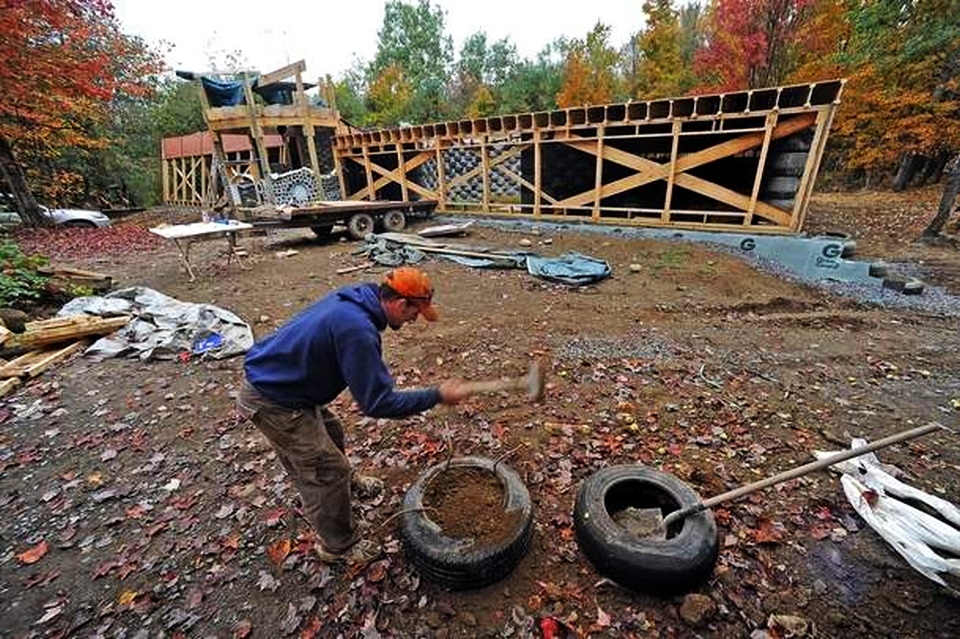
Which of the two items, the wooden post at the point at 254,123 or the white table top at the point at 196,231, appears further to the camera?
the wooden post at the point at 254,123

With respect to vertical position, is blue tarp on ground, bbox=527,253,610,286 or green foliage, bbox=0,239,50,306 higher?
green foliage, bbox=0,239,50,306

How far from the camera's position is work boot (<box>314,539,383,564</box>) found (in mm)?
2586

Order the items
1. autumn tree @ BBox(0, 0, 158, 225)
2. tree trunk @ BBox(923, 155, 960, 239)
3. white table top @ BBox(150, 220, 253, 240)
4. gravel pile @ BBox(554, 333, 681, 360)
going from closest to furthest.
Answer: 1. gravel pile @ BBox(554, 333, 681, 360)
2. white table top @ BBox(150, 220, 253, 240)
3. tree trunk @ BBox(923, 155, 960, 239)
4. autumn tree @ BBox(0, 0, 158, 225)

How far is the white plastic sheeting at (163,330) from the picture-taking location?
5.26 metres

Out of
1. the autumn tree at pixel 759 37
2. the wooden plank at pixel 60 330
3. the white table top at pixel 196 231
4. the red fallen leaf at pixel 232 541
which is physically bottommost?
the red fallen leaf at pixel 232 541

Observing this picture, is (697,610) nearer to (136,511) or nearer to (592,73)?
(136,511)

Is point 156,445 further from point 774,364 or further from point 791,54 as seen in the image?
point 791,54

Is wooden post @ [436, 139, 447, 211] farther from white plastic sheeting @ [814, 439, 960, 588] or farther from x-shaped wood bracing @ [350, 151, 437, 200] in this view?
white plastic sheeting @ [814, 439, 960, 588]

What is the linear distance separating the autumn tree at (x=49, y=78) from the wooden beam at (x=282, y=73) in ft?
15.3

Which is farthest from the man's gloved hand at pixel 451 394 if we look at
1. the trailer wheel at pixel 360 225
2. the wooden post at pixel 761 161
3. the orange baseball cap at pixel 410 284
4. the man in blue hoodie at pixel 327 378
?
the trailer wheel at pixel 360 225

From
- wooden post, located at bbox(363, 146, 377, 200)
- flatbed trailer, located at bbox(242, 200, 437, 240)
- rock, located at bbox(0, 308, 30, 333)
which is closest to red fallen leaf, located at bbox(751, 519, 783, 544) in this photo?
rock, located at bbox(0, 308, 30, 333)

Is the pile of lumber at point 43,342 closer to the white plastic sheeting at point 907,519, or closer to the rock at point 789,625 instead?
the rock at point 789,625

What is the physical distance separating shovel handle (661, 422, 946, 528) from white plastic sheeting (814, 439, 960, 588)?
57cm

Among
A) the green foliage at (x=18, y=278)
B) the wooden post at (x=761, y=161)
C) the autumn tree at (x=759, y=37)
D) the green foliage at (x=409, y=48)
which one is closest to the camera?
the green foliage at (x=18, y=278)
